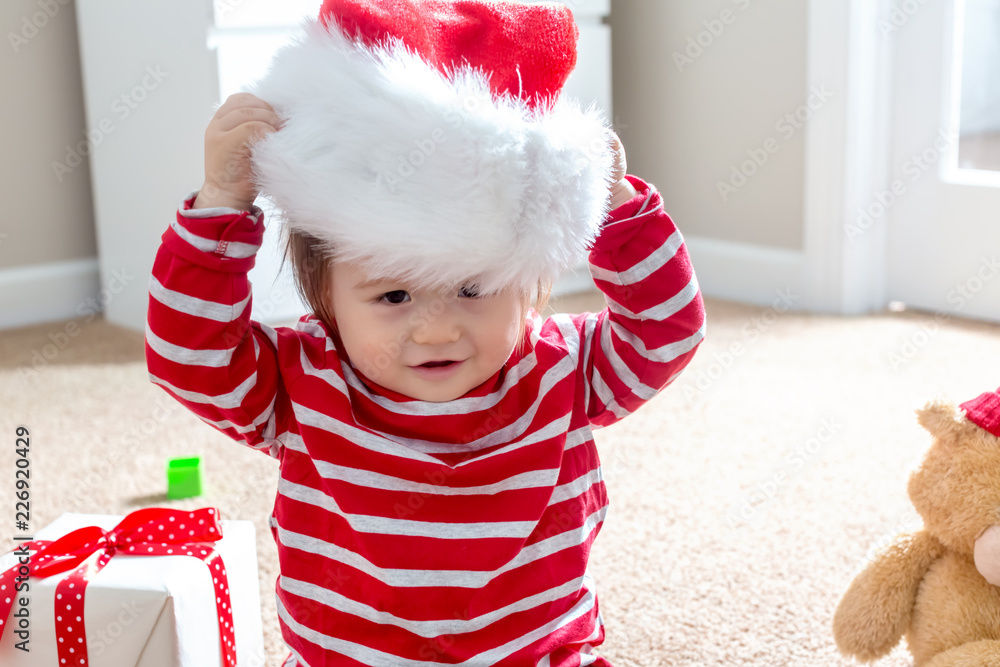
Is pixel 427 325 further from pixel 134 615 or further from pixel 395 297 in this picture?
Answer: pixel 134 615

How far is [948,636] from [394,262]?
0.53 meters

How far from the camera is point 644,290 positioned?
0.72m

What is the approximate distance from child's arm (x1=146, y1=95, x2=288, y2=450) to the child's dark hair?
0.04 m

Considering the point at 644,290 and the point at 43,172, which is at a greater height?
the point at 644,290

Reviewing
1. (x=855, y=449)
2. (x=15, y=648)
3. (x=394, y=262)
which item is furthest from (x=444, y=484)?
(x=855, y=449)

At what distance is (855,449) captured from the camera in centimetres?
137

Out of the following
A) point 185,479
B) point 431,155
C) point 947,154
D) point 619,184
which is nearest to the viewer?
point 431,155

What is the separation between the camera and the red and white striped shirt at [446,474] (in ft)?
2.37
